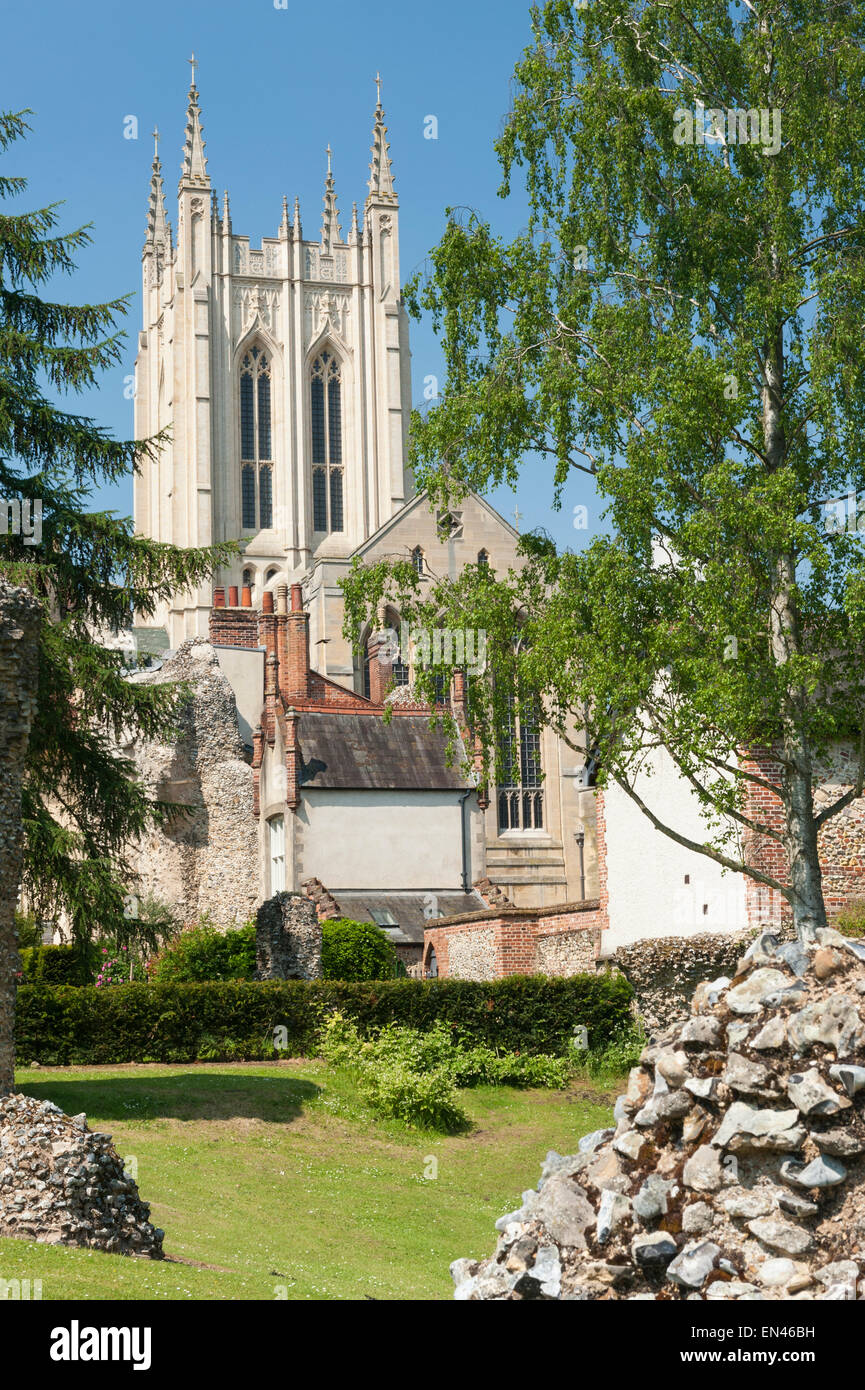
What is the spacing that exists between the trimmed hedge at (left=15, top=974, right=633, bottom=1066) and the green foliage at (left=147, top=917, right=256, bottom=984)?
7.87 meters

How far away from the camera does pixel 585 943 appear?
2666 centimetres

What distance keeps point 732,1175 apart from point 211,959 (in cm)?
2546

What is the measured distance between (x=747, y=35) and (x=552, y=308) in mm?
4347

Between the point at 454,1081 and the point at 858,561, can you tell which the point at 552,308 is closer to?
the point at 858,561

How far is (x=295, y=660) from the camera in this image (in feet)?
140

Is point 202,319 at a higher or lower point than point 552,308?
higher

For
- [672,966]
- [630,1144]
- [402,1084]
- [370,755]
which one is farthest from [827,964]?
[370,755]

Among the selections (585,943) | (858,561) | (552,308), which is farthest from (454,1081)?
(552,308)

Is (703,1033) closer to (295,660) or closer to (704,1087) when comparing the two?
(704,1087)

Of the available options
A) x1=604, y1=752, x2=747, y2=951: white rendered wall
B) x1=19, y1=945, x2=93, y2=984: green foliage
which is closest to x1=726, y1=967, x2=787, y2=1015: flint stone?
x1=604, y1=752, x2=747, y2=951: white rendered wall

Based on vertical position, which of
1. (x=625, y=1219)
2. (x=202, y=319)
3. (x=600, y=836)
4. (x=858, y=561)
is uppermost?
(x=202, y=319)

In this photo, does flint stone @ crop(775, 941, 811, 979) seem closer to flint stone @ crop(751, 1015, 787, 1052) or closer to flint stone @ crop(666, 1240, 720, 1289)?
flint stone @ crop(751, 1015, 787, 1052)

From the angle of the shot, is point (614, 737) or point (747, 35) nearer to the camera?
point (614, 737)
